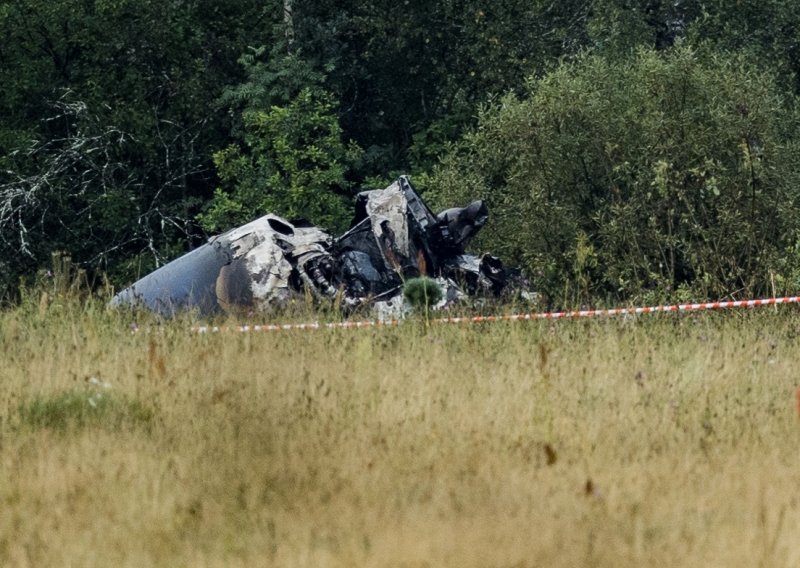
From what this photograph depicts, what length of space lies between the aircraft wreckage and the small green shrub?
7135mm

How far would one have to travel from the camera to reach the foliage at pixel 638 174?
50.9 feet

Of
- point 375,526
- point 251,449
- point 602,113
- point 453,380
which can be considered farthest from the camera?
point 602,113

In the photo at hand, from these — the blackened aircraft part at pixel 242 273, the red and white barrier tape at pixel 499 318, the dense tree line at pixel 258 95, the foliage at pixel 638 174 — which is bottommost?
the red and white barrier tape at pixel 499 318

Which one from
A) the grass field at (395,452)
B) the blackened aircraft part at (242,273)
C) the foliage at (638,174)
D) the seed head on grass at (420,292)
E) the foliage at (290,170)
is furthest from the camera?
the foliage at (290,170)

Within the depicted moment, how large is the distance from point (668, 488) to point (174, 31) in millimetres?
23750

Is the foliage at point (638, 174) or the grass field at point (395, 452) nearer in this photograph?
the grass field at point (395, 452)

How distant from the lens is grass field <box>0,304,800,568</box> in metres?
5.09

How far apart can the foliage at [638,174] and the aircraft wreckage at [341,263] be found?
1223 mm

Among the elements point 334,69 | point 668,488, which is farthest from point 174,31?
point 668,488

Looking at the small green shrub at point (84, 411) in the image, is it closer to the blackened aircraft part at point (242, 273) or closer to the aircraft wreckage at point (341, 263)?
the aircraft wreckage at point (341, 263)

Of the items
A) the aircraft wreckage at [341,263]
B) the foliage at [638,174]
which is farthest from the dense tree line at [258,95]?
the aircraft wreckage at [341,263]

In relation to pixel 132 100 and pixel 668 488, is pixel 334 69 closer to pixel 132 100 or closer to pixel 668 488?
pixel 132 100

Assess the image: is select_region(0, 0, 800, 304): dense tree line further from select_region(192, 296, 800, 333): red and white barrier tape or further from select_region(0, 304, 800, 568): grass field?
select_region(0, 304, 800, 568): grass field

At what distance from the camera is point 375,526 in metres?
5.27
